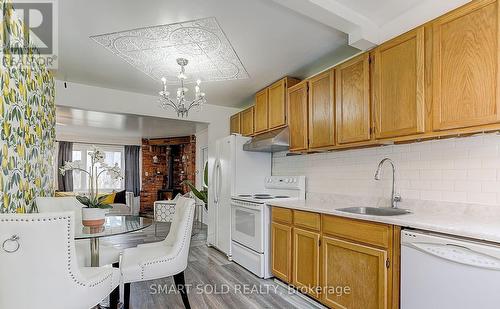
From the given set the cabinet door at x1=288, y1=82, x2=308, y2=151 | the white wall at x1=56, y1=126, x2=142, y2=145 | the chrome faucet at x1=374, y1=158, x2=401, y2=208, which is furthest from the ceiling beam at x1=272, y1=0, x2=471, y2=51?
the white wall at x1=56, y1=126, x2=142, y2=145

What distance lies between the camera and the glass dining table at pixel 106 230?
Result: 1.95m

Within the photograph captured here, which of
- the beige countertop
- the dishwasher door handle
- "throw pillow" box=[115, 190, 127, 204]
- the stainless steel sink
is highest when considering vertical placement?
the beige countertop

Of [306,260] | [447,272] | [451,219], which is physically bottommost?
[306,260]

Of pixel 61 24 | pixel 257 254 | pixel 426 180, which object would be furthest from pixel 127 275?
pixel 426 180

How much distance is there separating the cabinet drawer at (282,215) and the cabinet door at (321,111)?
74cm

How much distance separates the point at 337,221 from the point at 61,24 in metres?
2.78

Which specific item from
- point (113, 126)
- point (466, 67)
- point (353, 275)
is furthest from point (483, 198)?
point (113, 126)

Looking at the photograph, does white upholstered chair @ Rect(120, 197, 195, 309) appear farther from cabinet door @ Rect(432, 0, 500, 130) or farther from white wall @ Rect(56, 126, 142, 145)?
white wall @ Rect(56, 126, 142, 145)

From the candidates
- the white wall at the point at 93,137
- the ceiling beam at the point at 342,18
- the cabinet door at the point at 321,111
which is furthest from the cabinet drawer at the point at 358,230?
the white wall at the point at 93,137

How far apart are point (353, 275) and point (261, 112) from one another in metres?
2.40

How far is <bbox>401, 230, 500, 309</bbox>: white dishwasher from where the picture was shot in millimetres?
1322

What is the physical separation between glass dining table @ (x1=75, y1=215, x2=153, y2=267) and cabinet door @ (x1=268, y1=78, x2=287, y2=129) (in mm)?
1904

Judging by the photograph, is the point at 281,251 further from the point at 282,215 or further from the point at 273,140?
the point at 273,140

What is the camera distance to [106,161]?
8227 mm
